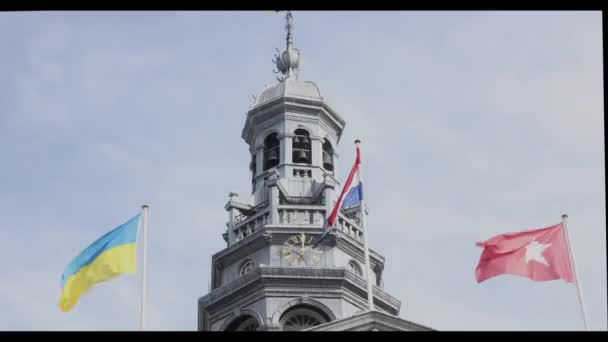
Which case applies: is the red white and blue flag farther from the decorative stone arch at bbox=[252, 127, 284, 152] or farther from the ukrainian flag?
the ukrainian flag

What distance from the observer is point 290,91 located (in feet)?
225

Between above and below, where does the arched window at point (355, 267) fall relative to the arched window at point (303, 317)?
Result: above

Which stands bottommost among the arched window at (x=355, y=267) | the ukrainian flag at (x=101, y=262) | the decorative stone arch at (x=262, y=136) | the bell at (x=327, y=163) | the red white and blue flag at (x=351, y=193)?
the ukrainian flag at (x=101, y=262)

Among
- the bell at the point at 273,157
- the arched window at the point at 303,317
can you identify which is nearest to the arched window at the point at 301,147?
the bell at the point at 273,157

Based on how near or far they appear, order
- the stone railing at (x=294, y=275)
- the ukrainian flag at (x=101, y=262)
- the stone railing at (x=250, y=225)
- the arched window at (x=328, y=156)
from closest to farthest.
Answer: the ukrainian flag at (x=101, y=262), the stone railing at (x=294, y=275), the stone railing at (x=250, y=225), the arched window at (x=328, y=156)

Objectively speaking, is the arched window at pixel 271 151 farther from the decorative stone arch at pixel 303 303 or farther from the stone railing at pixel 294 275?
the decorative stone arch at pixel 303 303

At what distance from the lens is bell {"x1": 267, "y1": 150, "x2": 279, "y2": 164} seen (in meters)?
66.4

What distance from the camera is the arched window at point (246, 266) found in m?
60.5

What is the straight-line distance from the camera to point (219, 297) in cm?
5928

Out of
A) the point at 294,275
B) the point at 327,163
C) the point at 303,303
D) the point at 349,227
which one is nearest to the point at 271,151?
the point at 327,163

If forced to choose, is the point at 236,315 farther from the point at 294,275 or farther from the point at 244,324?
the point at 294,275

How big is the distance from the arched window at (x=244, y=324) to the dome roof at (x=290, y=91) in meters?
14.5
